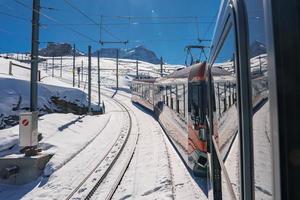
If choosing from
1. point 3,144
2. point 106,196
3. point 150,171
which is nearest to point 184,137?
point 150,171

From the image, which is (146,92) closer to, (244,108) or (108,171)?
(108,171)

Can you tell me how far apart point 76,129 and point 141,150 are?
269 inches

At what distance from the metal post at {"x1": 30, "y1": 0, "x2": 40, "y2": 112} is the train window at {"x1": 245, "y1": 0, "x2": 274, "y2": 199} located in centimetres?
1255

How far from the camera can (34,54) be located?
534 inches

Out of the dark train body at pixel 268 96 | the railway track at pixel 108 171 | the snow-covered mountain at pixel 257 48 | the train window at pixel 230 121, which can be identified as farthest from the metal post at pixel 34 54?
the snow-covered mountain at pixel 257 48

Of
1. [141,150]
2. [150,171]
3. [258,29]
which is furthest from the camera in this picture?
[141,150]

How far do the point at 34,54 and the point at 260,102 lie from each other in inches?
515

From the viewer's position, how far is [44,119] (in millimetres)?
22312

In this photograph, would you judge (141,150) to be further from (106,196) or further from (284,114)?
(284,114)

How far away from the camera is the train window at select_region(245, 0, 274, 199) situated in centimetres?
129

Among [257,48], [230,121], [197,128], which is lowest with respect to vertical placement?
[197,128]

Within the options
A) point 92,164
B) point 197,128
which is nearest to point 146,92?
point 92,164

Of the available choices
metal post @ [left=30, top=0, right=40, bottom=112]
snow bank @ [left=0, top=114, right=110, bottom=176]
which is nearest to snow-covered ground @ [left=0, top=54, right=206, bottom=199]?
snow bank @ [left=0, top=114, right=110, bottom=176]

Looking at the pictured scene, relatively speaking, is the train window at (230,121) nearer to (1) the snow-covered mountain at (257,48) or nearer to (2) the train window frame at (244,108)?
(2) the train window frame at (244,108)
